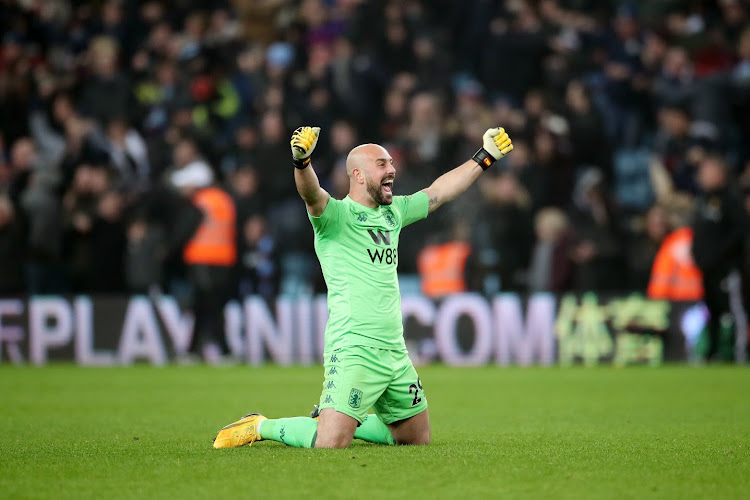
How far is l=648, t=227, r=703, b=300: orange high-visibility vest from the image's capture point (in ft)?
53.2

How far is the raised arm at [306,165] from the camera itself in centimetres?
700

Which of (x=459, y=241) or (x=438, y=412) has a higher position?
(x=459, y=241)

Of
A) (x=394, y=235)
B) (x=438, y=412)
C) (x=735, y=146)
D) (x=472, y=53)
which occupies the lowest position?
(x=438, y=412)

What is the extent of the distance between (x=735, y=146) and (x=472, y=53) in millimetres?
4854

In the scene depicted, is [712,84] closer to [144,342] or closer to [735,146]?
[735,146]

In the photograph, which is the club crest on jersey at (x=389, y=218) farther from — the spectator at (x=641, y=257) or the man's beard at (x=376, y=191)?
the spectator at (x=641, y=257)

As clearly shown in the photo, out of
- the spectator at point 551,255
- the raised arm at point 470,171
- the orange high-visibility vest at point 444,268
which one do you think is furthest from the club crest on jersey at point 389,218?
the orange high-visibility vest at point 444,268

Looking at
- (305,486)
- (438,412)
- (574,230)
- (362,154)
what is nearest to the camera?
(305,486)

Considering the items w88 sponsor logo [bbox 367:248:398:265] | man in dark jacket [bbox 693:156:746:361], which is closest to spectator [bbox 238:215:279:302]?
man in dark jacket [bbox 693:156:746:361]

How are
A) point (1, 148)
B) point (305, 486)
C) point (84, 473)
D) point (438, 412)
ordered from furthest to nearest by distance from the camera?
point (1, 148)
point (438, 412)
point (84, 473)
point (305, 486)

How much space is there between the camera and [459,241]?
57.3ft

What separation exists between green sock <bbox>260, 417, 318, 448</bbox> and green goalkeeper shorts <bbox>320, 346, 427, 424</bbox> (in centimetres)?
18

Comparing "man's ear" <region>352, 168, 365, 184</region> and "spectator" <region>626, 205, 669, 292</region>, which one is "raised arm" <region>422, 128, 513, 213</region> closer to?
"man's ear" <region>352, 168, 365, 184</region>

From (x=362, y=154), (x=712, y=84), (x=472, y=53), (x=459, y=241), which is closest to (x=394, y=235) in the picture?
(x=362, y=154)
